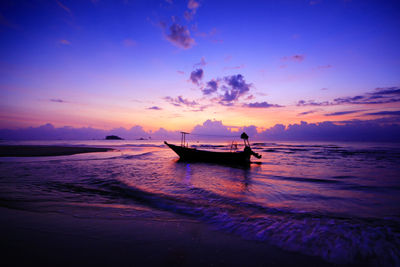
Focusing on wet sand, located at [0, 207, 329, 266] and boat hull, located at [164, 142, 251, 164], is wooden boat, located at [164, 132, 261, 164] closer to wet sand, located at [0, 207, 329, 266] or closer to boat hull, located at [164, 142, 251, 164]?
boat hull, located at [164, 142, 251, 164]

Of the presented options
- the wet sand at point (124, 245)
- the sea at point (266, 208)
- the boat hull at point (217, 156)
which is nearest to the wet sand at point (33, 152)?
the boat hull at point (217, 156)

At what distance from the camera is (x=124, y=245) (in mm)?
4098

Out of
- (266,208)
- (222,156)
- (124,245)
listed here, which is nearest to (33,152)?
(222,156)

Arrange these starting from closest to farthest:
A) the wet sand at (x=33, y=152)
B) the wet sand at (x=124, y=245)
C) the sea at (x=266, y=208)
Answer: the wet sand at (x=124, y=245), the sea at (x=266, y=208), the wet sand at (x=33, y=152)

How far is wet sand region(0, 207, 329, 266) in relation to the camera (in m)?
3.52

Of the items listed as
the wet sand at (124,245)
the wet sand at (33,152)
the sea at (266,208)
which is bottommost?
the sea at (266,208)

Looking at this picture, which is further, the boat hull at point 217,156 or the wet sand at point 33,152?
the wet sand at point 33,152

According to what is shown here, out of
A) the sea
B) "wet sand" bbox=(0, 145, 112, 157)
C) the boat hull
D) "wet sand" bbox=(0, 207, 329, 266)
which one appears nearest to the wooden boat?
the boat hull

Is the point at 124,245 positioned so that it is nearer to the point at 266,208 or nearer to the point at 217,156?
the point at 266,208

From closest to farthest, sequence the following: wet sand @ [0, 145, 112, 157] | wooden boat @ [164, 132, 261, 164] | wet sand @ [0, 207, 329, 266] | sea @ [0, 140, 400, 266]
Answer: wet sand @ [0, 207, 329, 266] < sea @ [0, 140, 400, 266] < wooden boat @ [164, 132, 261, 164] < wet sand @ [0, 145, 112, 157]

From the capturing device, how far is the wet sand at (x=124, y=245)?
3523 millimetres

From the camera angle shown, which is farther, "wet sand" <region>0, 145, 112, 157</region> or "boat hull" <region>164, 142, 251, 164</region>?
"wet sand" <region>0, 145, 112, 157</region>

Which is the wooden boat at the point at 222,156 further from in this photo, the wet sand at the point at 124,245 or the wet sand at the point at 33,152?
the wet sand at the point at 33,152

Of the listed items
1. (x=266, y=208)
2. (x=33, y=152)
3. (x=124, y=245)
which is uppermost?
(x=33, y=152)
